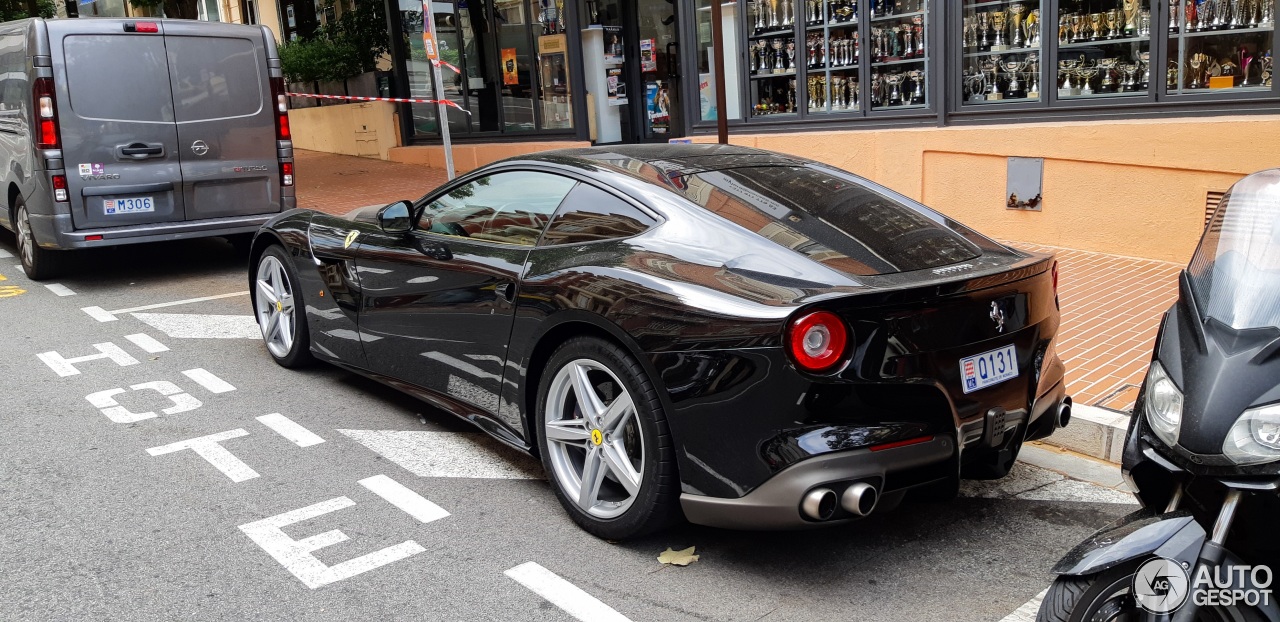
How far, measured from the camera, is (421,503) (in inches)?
168

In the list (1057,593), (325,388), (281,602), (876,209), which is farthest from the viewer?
(325,388)

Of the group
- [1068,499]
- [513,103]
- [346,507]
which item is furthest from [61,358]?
[513,103]

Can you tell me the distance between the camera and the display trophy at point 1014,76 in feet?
29.6

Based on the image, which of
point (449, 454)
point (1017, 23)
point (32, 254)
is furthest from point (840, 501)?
point (32, 254)

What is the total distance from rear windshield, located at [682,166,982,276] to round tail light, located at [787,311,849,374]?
0.96 ft

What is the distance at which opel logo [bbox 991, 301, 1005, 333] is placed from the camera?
3523 mm

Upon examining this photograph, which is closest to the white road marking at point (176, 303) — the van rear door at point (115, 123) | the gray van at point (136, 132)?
the gray van at point (136, 132)

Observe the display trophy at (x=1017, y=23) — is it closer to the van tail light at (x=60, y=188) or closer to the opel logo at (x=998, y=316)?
the opel logo at (x=998, y=316)

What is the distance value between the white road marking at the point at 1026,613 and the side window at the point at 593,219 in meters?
1.76

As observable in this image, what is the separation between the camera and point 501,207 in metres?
4.54

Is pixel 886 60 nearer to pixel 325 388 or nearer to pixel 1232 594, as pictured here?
pixel 325 388

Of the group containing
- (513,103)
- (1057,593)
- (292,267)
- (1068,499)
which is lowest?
(1068,499)

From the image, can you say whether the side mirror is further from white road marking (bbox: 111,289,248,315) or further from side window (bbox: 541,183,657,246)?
white road marking (bbox: 111,289,248,315)

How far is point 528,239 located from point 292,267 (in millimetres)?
2150
